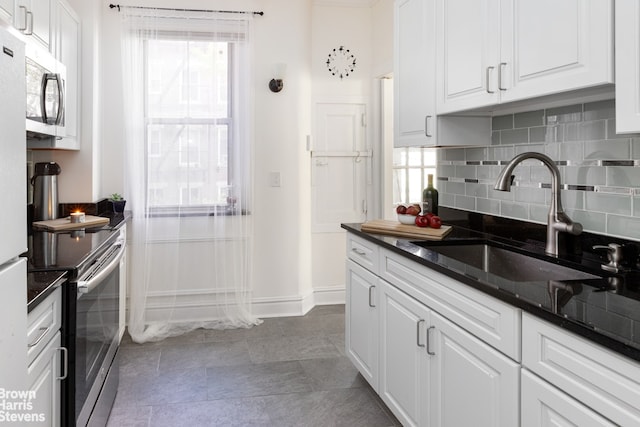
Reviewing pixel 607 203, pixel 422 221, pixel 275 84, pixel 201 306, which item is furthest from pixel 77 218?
pixel 607 203

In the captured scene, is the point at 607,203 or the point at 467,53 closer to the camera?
the point at 607,203

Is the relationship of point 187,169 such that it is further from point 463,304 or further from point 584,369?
point 584,369

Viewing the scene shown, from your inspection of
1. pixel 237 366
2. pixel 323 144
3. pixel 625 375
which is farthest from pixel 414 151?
pixel 625 375

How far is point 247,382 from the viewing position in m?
3.15

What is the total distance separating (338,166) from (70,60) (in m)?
2.29

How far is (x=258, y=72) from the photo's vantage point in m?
4.36

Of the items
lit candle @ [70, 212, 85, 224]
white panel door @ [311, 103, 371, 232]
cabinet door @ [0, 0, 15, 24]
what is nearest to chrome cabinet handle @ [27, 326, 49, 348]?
cabinet door @ [0, 0, 15, 24]

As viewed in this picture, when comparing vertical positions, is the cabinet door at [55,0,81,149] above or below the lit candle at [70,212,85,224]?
above

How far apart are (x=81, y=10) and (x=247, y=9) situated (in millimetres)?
1225

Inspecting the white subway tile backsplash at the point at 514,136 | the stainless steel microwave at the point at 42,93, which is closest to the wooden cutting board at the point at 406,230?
the white subway tile backsplash at the point at 514,136

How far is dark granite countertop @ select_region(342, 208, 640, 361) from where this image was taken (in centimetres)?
121

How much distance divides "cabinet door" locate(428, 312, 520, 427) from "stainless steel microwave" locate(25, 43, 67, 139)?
2060mm

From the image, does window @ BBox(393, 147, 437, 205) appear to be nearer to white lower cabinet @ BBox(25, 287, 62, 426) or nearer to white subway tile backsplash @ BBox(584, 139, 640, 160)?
white subway tile backsplash @ BBox(584, 139, 640, 160)

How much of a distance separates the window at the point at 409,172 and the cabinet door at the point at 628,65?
3332mm
